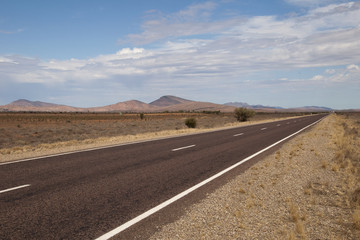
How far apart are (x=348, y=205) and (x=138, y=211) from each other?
395 centimetres

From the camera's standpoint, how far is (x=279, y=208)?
5.05 m

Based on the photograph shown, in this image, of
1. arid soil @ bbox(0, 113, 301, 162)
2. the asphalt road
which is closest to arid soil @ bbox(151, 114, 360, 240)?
the asphalt road

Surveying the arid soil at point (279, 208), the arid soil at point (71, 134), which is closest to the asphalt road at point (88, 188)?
the arid soil at point (279, 208)

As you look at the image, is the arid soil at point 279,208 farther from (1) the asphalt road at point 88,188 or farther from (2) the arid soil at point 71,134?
(2) the arid soil at point 71,134

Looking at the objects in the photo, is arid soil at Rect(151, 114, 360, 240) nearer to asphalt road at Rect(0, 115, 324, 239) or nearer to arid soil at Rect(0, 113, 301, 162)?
asphalt road at Rect(0, 115, 324, 239)

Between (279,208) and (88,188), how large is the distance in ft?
13.4

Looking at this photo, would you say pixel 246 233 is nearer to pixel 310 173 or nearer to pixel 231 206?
pixel 231 206

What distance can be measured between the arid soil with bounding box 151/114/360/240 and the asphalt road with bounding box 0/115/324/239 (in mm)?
987

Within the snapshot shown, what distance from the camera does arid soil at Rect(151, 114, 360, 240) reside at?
13.2ft

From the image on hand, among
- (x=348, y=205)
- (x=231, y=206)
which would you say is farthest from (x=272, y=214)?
(x=348, y=205)

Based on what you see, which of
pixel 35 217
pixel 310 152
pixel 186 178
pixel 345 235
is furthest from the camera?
pixel 310 152

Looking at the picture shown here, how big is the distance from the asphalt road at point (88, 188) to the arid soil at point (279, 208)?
38.9 inches

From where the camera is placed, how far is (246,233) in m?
4.02

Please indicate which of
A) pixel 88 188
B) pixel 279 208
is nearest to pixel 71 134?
pixel 88 188
